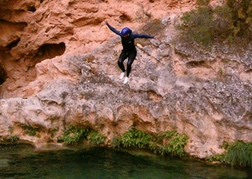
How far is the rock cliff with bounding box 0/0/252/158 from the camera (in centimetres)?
1061

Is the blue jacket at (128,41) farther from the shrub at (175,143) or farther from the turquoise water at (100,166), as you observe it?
the turquoise water at (100,166)

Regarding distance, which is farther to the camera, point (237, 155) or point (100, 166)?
point (100, 166)

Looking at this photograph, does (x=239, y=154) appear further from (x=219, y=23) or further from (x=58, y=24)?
(x=58, y=24)

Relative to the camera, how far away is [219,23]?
38.0 feet

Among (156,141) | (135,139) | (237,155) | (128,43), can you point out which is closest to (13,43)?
(128,43)

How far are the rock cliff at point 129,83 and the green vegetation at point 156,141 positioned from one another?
19cm

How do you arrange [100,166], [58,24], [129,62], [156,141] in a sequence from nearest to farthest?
[100,166] < [129,62] < [156,141] < [58,24]

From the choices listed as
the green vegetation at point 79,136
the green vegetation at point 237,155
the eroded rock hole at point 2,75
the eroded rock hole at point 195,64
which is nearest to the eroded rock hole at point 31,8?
the eroded rock hole at point 2,75

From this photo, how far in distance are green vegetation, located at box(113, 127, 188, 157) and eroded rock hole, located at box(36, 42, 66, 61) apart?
4650 millimetres

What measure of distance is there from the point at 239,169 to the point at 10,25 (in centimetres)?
947

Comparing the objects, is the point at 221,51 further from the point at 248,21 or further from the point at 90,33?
the point at 90,33

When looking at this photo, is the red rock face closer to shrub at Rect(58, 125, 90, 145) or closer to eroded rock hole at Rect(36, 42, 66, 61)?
eroded rock hole at Rect(36, 42, 66, 61)

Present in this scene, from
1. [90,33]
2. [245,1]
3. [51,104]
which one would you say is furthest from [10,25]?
[245,1]

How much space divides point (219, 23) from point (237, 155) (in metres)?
3.92
